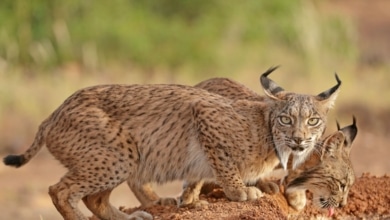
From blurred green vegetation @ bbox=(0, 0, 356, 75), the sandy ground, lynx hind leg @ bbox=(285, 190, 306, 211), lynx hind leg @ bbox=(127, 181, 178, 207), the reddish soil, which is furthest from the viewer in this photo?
blurred green vegetation @ bbox=(0, 0, 356, 75)

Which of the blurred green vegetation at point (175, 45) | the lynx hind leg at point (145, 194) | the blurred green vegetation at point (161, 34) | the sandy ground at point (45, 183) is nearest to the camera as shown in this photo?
the lynx hind leg at point (145, 194)

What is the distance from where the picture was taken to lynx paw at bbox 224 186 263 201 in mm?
9383

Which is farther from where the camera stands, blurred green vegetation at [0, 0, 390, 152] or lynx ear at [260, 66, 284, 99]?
blurred green vegetation at [0, 0, 390, 152]

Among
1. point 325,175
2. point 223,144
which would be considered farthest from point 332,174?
point 223,144

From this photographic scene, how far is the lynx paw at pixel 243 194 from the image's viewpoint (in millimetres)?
9383

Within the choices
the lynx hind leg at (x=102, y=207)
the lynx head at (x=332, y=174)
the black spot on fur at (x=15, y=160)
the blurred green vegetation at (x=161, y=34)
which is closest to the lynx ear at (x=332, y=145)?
the lynx head at (x=332, y=174)

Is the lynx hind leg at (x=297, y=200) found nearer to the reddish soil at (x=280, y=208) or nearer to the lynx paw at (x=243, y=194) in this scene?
the reddish soil at (x=280, y=208)

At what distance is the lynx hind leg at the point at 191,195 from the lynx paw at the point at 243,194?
220 mm

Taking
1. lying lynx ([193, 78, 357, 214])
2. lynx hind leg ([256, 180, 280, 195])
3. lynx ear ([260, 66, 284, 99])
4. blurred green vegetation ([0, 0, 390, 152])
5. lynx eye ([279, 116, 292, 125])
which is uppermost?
lynx ear ([260, 66, 284, 99])

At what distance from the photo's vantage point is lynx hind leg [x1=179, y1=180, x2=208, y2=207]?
9344 mm

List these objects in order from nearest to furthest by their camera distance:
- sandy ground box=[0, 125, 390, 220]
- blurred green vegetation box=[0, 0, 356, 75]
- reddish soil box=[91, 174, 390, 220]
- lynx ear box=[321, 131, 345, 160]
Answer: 1. reddish soil box=[91, 174, 390, 220]
2. lynx ear box=[321, 131, 345, 160]
3. sandy ground box=[0, 125, 390, 220]
4. blurred green vegetation box=[0, 0, 356, 75]

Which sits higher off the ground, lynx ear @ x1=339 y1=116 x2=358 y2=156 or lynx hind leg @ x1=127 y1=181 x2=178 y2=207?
lynx ear @ x1=339 y1=116 x2=358 y2=156

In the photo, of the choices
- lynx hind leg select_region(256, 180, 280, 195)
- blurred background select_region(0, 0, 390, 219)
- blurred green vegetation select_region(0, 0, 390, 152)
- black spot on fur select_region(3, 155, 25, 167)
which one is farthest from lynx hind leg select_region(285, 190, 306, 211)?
blurred green vegetation select_region(0, 0, 390, 152)

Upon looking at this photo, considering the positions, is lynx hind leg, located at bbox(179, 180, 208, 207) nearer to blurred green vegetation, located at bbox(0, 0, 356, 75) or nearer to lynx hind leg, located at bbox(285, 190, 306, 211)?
lynx hind leg, located at bbox(285, 190, 306, 211)
